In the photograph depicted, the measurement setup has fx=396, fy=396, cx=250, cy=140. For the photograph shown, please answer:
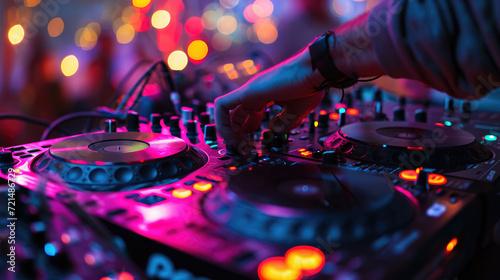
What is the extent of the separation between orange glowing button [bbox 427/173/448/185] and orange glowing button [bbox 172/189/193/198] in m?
0.38

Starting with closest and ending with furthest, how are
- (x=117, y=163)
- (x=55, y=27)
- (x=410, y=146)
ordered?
(x=117, y=163) < (x=410, y=146) < (x=55, y=27)

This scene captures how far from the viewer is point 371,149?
0.82 meters

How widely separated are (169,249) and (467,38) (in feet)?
1.51

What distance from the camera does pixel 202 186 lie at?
622 millimetres

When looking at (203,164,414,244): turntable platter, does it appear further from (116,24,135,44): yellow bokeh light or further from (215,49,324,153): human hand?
(116,24,135,44): yellow bokeh light

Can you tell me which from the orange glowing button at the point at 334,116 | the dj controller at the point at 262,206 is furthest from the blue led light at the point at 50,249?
the orange glowing button at the point at 334,116

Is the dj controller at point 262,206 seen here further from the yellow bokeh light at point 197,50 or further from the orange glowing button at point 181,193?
the yellow bokeh light at point 197,50

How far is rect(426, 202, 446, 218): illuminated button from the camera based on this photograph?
1.69 ft

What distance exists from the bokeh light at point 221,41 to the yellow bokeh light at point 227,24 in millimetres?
33

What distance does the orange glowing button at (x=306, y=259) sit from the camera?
39cm

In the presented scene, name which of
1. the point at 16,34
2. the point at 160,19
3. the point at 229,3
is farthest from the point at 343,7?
the point at 16,34

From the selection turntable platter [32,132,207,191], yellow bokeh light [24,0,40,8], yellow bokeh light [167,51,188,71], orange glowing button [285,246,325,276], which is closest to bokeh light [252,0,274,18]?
yellow bokeh light [167,51,188,71]

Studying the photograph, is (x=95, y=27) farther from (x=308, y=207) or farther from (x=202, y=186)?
(x=308, y=207)

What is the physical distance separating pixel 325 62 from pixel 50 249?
0.54m
